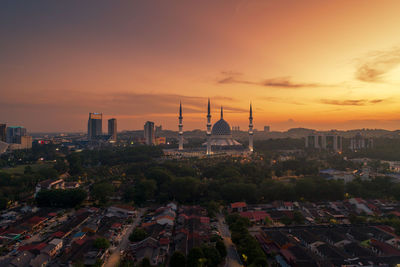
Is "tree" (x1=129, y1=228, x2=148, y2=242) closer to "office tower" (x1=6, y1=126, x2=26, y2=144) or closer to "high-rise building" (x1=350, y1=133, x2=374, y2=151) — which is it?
"high-rise building" (x1=350, y1=133, x2=374, y2=151)

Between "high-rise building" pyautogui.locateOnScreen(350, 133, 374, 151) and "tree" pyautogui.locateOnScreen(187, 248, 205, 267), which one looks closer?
"tree" pyautogui.locateOnScreen(187, 248, 205, 267)

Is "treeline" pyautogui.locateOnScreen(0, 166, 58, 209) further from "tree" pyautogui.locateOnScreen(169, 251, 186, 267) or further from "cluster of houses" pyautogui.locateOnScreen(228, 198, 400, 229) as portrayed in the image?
"cluster of houses" pyautogui.locateOnScreen(228, 198, 400, 229)

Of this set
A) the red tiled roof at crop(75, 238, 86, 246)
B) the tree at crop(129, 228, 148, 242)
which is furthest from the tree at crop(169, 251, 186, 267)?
the red tiled roof at crop(75, 238, 86, 246)

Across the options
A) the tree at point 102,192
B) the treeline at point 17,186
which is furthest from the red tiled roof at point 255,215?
the treeline at point 17,186

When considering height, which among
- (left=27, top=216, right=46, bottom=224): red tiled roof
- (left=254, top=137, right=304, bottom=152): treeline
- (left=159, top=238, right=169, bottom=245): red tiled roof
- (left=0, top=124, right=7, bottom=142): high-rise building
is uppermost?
(left=0, top=124, right=7, bottom=142): high-rise building

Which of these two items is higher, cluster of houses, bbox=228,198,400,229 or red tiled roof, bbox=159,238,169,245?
cluster of houses, bbox=228,198,400,229

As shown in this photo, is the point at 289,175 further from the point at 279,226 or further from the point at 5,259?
the point at 5,259

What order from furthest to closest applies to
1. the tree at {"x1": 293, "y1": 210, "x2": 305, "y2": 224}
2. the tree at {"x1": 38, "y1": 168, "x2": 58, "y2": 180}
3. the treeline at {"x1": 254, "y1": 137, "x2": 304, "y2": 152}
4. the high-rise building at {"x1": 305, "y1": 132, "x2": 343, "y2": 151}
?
the treeline at {"x1": 254, "y1": 137, "x2": 304, "y2": 152} < the high-rise building at {"x1": 305, "y1": 132, "x2": 343, "y2": 151} < the tree at {"x1": 38, "y1": 168, "x2": 58, "y2": 180} < the tree at {"x1": 293, "y1": 210, "x2": 305, "y2": 224}

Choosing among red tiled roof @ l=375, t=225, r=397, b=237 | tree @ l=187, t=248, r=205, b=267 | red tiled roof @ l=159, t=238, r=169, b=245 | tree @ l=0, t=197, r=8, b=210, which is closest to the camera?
tree @ l=187, t=248, r=205, b=267
